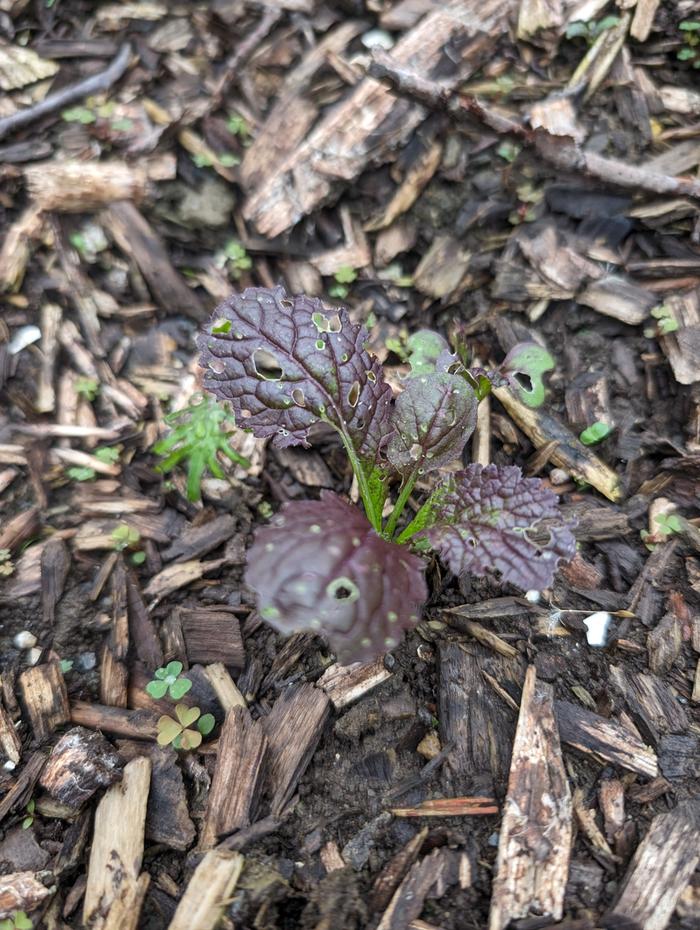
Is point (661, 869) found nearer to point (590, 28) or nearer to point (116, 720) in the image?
point (116, 720)

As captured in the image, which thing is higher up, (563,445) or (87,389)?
(87,389)

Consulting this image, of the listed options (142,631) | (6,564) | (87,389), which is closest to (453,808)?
(142,631)

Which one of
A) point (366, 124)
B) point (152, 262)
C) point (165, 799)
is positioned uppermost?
point (366, 124)

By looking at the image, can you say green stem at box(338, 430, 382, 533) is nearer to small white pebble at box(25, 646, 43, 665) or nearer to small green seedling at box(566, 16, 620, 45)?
small white pebble at box(25, 646, 43, 665)

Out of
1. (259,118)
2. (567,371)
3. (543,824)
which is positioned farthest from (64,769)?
(259,118)

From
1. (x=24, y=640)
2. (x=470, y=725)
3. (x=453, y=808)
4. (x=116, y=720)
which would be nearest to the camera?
(x=453, y=808)

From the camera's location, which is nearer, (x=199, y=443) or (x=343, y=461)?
(x=199, y=443)

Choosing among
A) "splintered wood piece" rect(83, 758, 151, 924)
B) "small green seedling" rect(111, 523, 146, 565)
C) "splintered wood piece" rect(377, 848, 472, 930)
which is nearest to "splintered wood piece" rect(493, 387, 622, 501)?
"splintered wood piece" rect(377, 848, 472, 930)
